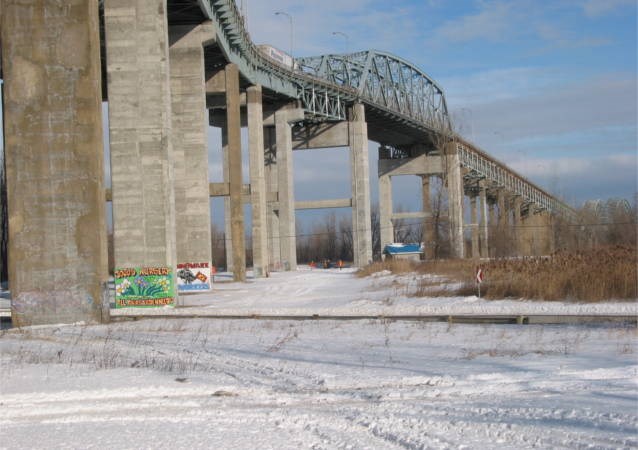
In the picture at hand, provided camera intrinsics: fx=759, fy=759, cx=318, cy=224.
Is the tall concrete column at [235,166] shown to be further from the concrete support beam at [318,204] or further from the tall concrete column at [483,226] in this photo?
the tall concrete column at [483,226]

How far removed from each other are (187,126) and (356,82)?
128ft

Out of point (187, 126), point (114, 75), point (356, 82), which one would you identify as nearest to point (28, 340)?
point (114, 75)

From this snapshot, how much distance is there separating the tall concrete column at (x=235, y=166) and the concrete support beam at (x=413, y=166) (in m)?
38.7

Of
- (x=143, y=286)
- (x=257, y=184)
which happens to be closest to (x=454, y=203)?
(x=257, y=184)

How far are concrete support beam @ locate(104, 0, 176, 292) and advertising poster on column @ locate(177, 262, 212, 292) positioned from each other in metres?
7.64

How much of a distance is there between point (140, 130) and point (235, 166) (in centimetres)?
1853

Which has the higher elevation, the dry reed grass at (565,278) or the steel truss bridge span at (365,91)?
the steel truss bridge span at (365,91)

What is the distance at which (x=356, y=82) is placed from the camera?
7844 cm

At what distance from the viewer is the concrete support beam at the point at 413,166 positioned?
278ft

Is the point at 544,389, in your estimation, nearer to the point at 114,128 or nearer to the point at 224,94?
the point at 114,128

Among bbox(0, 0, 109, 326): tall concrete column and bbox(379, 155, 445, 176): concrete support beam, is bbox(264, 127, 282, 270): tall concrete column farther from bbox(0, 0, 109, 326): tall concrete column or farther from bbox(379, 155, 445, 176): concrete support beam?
bbox(0, 0, 109, 326): tall concrete column

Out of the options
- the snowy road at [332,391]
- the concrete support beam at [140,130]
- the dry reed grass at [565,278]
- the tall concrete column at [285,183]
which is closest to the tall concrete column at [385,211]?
the tall concrete column at [285,183]

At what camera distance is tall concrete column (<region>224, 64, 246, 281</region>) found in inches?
1872

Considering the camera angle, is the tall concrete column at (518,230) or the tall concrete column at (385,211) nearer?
the tall concrete column at (385,211)
